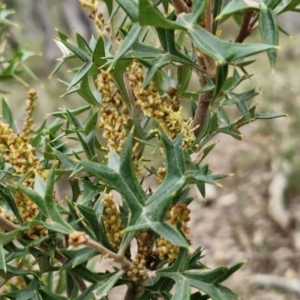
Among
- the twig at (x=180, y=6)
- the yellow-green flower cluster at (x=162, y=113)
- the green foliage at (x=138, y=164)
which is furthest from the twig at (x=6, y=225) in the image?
the twig at (x=180, y=6)

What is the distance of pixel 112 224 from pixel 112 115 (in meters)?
0.15

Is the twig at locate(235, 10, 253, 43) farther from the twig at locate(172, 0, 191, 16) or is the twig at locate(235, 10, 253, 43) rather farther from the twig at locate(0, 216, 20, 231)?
the twig at locate(0, 216, 20, 231)

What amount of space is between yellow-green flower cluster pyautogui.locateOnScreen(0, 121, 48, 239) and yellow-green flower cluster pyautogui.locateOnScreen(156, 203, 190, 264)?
168mm

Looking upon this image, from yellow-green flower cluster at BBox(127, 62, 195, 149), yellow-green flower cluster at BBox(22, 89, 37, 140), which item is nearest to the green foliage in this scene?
yellow-green flower cluster at BBox(127, 62, 195, 149)

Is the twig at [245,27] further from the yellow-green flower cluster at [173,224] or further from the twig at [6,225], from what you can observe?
the twig at [6,225]

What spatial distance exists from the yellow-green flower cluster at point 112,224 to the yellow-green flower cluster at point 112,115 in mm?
73

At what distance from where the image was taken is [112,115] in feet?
2.01

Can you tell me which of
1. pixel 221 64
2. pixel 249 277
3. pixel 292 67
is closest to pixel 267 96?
pixel 292 67

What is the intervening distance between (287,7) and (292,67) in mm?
4303

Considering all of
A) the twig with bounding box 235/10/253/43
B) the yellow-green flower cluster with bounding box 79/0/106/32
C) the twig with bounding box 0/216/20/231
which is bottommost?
the twig with bounding box 0/216/20/231

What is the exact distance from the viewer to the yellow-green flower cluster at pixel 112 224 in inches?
23.3

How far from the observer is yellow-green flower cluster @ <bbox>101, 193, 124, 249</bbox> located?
23.3 inches

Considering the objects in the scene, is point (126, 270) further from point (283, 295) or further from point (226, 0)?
point (283, 295)

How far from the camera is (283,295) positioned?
2166 mm
